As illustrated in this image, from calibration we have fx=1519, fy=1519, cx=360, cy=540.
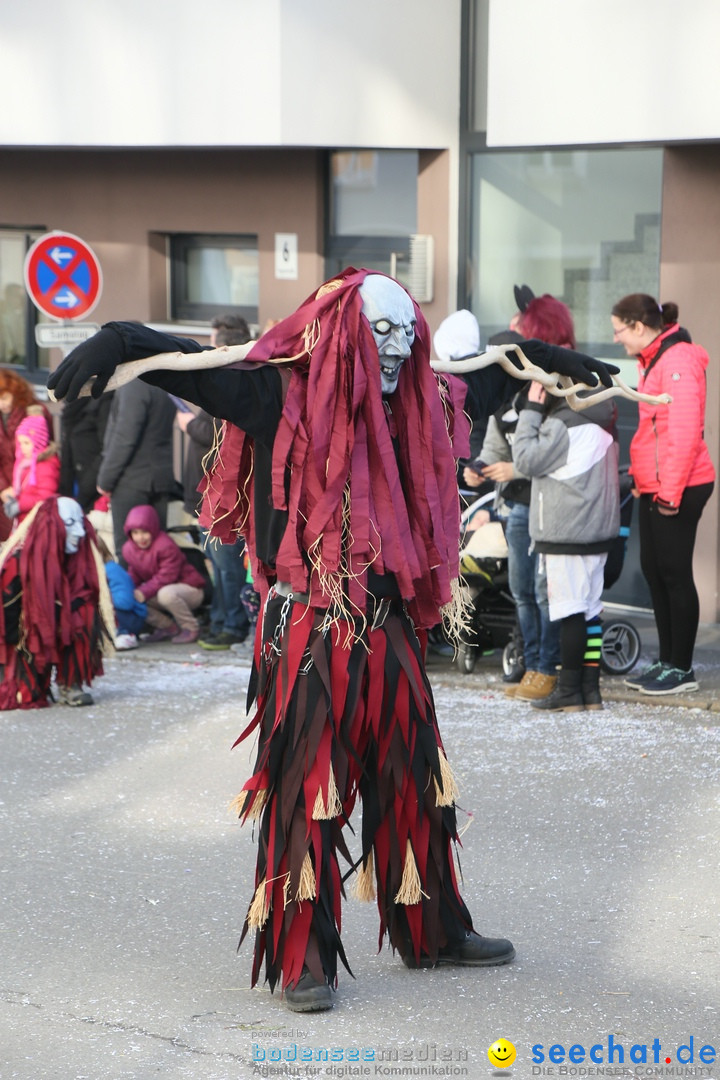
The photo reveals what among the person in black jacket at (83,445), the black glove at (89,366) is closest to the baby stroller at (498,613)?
the person in black jacket at (83,445)

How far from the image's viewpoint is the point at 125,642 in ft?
31.2

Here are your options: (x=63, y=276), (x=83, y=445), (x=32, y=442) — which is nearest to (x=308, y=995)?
(x=32, y=442)

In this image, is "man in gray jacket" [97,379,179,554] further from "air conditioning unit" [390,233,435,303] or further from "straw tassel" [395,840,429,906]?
"straw tassel" [395,840,429,906]

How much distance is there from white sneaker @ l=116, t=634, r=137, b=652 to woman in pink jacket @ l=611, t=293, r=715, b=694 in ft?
10.7

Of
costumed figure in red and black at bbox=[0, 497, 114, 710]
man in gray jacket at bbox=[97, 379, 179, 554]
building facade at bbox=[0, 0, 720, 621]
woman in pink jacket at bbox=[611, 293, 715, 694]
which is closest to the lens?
woman in pink jacket at bbox=[611, 293, 715, 694]

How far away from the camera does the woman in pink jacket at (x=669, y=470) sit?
752 cm

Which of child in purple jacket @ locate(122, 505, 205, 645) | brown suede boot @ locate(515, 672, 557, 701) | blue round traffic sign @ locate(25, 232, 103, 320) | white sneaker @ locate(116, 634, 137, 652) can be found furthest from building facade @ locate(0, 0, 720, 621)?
white sneaker @ locate(116, 634, 137, 652)

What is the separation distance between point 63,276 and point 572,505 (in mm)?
4904

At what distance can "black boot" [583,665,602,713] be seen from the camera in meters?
7.68

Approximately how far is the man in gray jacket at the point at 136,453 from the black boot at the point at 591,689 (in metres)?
3.58

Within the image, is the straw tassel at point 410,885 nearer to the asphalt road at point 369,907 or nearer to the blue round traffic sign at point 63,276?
the asphalt road at point 369,907

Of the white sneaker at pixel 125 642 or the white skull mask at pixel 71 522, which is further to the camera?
the white sneaker at pixel 125 642

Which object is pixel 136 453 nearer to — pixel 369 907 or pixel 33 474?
pixel 33 474

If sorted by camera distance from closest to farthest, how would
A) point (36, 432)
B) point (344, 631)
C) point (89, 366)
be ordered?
1. point (89, 366)
2. point (344, 631)
3. point (36, 432)
